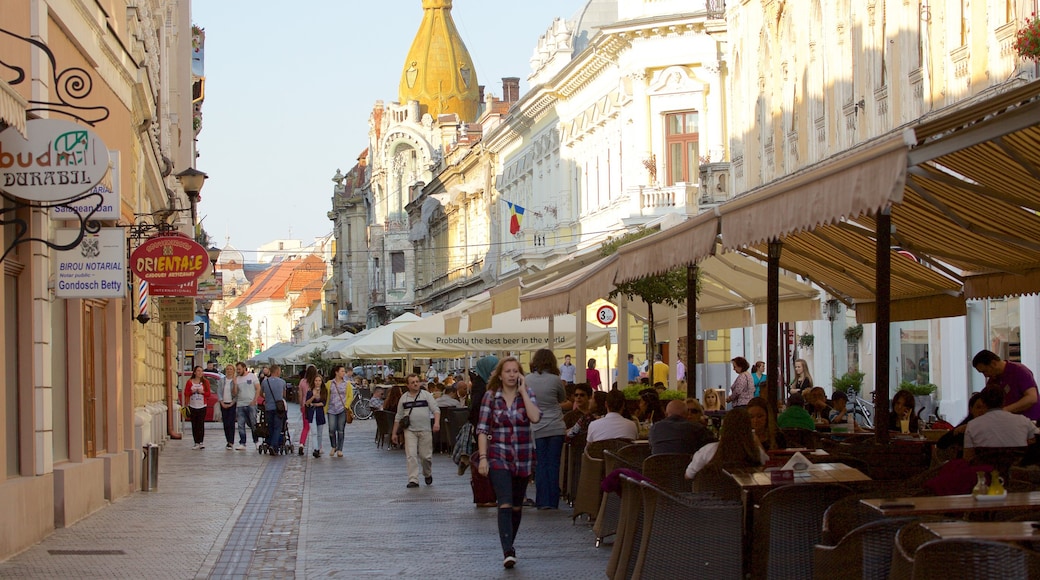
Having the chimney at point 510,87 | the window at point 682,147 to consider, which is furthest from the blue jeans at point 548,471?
the chimney at point 510,87

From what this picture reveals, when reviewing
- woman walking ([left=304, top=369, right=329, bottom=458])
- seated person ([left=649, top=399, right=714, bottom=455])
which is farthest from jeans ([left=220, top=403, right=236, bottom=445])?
seated person ([left=649, top=399, right=714, bottom=455])

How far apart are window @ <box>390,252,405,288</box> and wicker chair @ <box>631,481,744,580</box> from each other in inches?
3500

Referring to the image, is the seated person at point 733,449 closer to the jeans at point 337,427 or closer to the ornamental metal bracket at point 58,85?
the ornamental metal bracket at point 58,85

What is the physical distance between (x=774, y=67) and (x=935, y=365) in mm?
8675

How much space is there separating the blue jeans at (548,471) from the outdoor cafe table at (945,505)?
7.86 meters

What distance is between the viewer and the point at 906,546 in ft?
22.0

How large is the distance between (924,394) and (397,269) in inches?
2968

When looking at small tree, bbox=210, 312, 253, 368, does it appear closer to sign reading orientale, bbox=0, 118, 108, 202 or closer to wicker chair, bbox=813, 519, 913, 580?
sign reading orientale, bbox=0, 118, 108, 202

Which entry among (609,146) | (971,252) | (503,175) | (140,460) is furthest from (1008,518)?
(503,175)

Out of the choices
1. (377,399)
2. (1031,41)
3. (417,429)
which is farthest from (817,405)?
(377,399)

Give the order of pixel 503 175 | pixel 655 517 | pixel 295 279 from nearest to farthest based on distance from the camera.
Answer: pixel 655 517, pixel 503 175, pixel 295 279

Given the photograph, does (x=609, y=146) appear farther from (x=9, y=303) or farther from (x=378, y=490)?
(x=9, y=303)

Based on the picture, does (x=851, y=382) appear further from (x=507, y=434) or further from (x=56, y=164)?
(x=56, y=164)

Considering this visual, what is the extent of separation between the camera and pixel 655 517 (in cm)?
954
